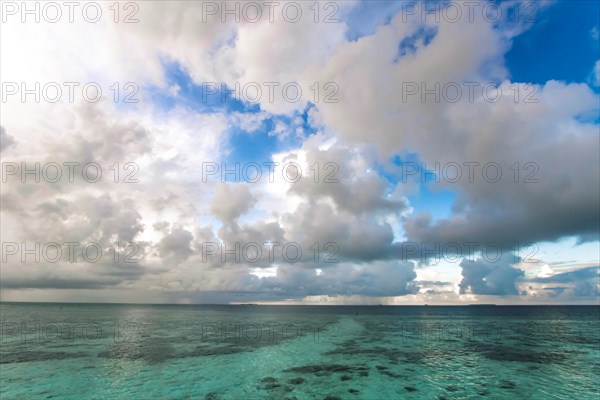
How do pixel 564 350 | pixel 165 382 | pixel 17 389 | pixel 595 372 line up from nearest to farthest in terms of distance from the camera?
pixel 17 389 → pixel 165 382 → pixel 595 372 → pixel 564 350

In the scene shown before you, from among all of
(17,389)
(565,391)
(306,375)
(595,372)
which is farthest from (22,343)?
(595,372)

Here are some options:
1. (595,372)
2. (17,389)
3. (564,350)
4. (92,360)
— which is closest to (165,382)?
(17,389)

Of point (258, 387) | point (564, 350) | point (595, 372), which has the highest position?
point (258, 387)

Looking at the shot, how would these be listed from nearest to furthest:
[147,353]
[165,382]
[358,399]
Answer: [358,399] → [165,382] → [147,353]

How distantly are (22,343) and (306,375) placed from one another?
56138 mm

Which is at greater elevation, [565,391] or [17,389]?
[17,389]

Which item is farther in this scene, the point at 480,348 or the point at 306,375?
the point at 480,348

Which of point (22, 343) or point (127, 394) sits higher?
point (127, 394)

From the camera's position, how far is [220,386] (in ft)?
105

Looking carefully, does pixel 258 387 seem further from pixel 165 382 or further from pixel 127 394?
pixel 127 394

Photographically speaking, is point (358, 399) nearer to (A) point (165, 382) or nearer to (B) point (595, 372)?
(A) point (165, 382)

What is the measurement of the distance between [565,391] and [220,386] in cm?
3416

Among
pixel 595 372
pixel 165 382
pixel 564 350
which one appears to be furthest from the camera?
pixel 564 350

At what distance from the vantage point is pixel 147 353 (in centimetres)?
4894
